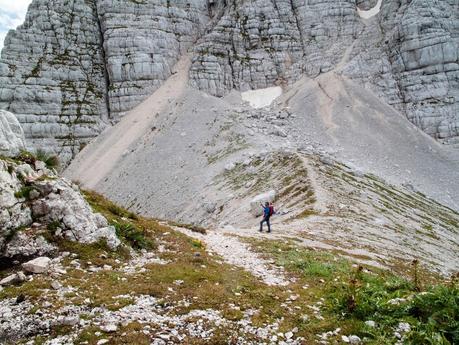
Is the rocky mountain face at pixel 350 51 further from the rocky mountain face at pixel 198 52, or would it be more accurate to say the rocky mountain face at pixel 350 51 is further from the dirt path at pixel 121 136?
the dirt path at pixel 121 136

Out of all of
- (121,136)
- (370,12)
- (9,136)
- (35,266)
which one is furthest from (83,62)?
(35,266)

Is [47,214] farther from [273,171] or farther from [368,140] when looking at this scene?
[368,140]

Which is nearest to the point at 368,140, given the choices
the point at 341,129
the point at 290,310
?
the point at 341,129

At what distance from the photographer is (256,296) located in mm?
12648

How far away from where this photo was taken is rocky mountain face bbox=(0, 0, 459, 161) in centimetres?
9569

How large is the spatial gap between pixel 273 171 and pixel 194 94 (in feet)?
190

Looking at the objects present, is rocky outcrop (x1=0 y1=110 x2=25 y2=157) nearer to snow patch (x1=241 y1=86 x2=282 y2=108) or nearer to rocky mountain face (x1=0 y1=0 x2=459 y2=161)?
snow patch (x1=241 y1=86 x2=282 y2=108)

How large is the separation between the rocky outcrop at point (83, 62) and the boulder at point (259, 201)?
77982mm

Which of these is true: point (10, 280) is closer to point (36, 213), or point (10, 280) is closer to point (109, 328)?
point (36, 213)

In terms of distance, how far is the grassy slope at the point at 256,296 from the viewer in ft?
31.7

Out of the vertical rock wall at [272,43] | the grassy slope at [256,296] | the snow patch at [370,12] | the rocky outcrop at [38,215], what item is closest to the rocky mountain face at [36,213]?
the rocky outcrop at [38,215]

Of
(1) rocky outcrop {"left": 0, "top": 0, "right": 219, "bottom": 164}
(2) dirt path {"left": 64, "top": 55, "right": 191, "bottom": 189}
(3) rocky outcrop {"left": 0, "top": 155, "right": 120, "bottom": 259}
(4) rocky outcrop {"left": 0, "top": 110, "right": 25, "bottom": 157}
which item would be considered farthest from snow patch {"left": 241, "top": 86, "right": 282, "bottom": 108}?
(3) rocky outcrop {"left": 0, "top": 155, "right": 120, "bottom": 259}

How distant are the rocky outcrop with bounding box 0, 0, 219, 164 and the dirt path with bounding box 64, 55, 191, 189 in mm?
3879

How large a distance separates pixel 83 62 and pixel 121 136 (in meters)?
32.8
